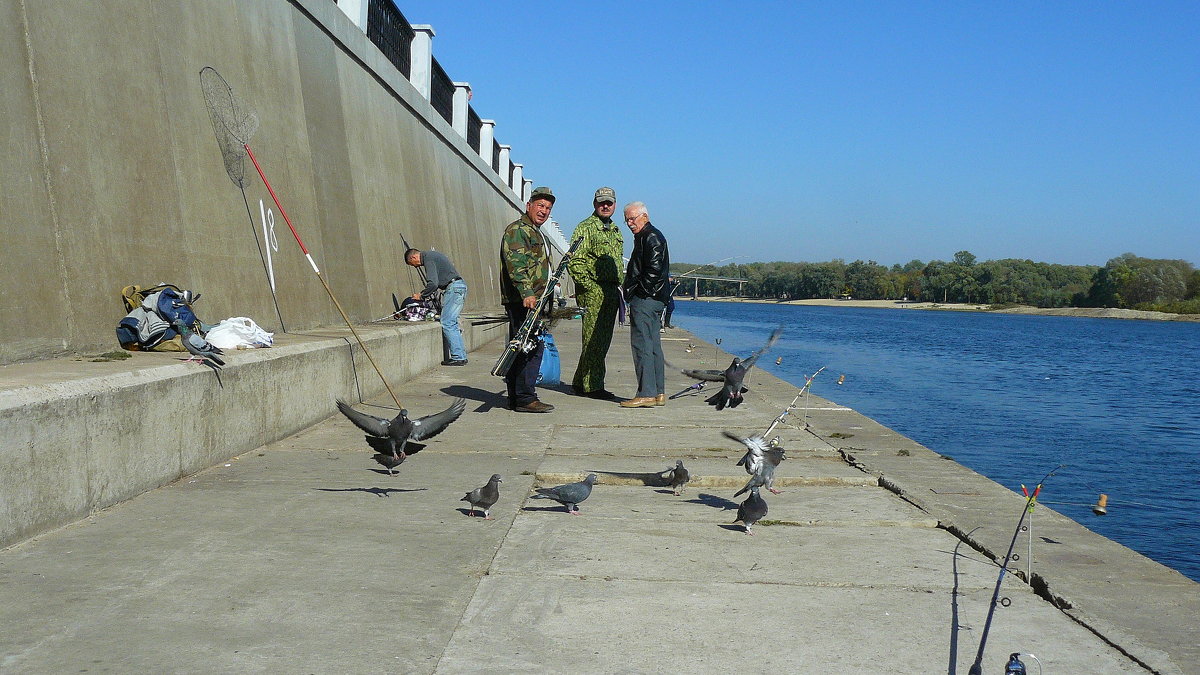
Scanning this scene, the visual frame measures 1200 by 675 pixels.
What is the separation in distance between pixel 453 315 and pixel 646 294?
5217 millimetres

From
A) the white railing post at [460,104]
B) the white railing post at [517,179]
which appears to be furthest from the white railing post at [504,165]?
the white railing post at [460,104]

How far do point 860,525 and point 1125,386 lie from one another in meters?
29.1

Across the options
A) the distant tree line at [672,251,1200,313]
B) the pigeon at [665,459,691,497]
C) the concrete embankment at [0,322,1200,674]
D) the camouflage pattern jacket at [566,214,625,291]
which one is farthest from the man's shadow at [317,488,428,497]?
the distant tree line at [672,251,1200,313]

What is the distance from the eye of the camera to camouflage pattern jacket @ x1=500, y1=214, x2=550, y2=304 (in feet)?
33.1

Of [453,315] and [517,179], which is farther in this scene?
[517,179]

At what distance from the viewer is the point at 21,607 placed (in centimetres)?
385

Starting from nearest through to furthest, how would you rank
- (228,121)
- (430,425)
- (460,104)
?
(430,425) → (228,121) → (460,104)

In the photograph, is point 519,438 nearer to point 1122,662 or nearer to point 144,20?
point 144,20

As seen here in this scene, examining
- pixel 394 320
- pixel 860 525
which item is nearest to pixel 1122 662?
pixel 860 525

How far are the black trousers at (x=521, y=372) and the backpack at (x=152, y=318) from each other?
3553 millimetres

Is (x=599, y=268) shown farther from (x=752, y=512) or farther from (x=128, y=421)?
(x=128, y=421)

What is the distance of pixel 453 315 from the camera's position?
49.1ft

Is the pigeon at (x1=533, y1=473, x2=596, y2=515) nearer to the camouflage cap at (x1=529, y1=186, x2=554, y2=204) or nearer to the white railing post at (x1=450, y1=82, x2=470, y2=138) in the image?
the camouflage cap at (x1=529, y1=186, x2=554, y2=204)

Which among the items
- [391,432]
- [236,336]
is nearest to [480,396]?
[236,336]
